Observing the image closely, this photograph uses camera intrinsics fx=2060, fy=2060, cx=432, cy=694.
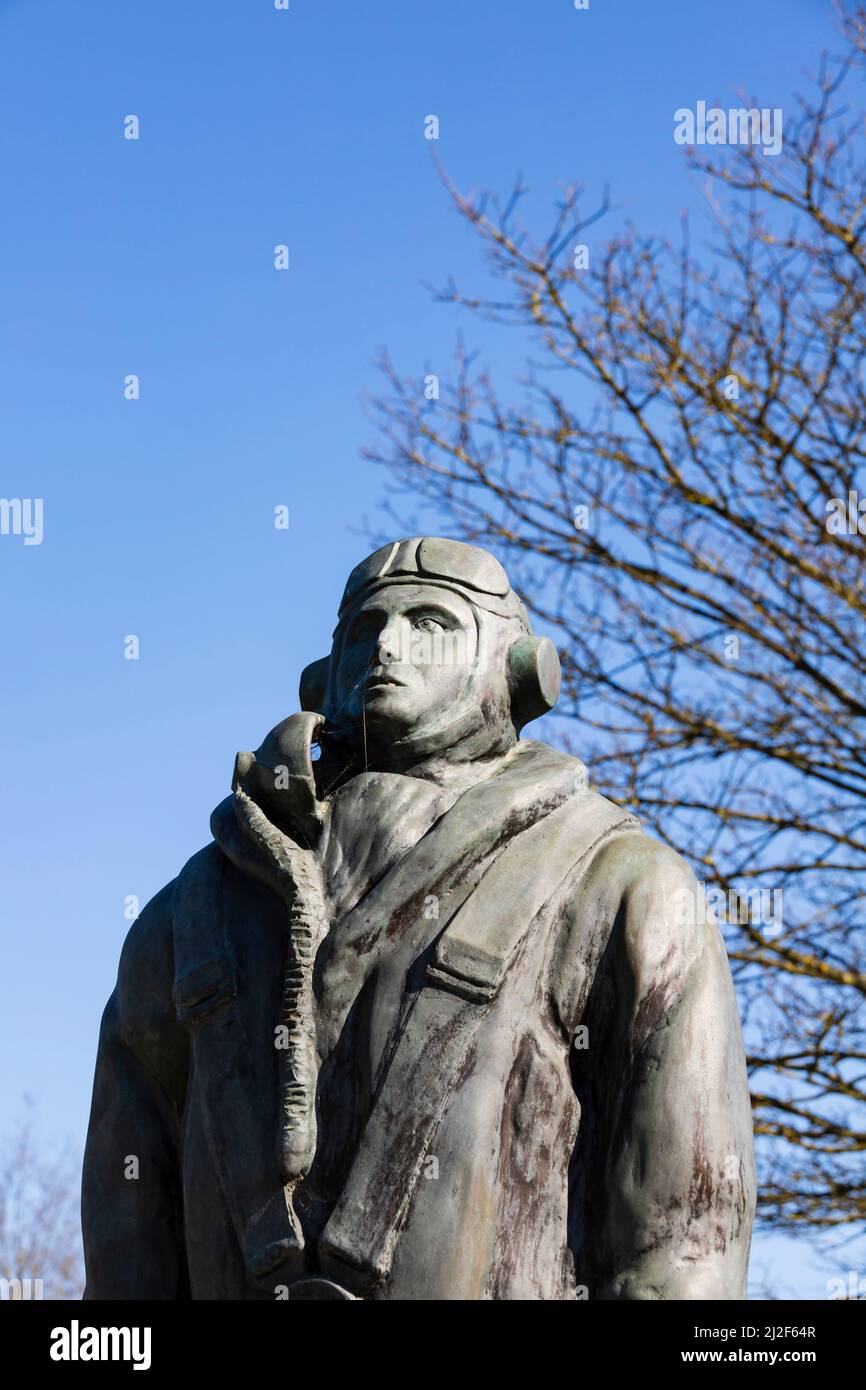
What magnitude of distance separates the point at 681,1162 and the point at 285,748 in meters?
1.20

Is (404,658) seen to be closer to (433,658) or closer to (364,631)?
(433,658)

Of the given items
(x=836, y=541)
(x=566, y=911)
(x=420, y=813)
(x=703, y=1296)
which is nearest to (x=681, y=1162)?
(x=703, y=1296)

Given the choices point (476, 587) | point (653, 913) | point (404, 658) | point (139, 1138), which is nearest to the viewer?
point (653, 913)

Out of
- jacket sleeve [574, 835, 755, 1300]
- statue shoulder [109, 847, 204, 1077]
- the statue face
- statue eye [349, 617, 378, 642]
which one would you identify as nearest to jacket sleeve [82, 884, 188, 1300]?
statue shoulder [109, 847, 204, 1077]

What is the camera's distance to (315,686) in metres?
4.96

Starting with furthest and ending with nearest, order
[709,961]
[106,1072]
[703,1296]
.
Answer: [106,1072] → [709,961] → [703,1296]

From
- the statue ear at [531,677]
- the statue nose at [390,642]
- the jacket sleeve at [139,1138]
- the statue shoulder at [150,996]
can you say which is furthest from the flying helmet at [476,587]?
the jacket sleeve at [139,1138]

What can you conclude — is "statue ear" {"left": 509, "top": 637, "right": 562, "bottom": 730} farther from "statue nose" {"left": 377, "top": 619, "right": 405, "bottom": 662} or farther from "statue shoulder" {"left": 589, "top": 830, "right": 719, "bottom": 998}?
"statue shoulder" {"left": 589, "top": 830, "right": 719, "bottom": 998}

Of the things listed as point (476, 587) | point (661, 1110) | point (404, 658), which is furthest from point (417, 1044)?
point (476, 587)

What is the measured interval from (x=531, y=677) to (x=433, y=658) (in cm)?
24

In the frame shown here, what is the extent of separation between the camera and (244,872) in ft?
14.5

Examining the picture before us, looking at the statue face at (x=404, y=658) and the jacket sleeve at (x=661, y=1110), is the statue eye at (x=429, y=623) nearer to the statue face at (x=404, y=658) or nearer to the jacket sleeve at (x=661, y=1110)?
the statue face at (x=404, y=658)

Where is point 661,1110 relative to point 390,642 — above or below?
below
